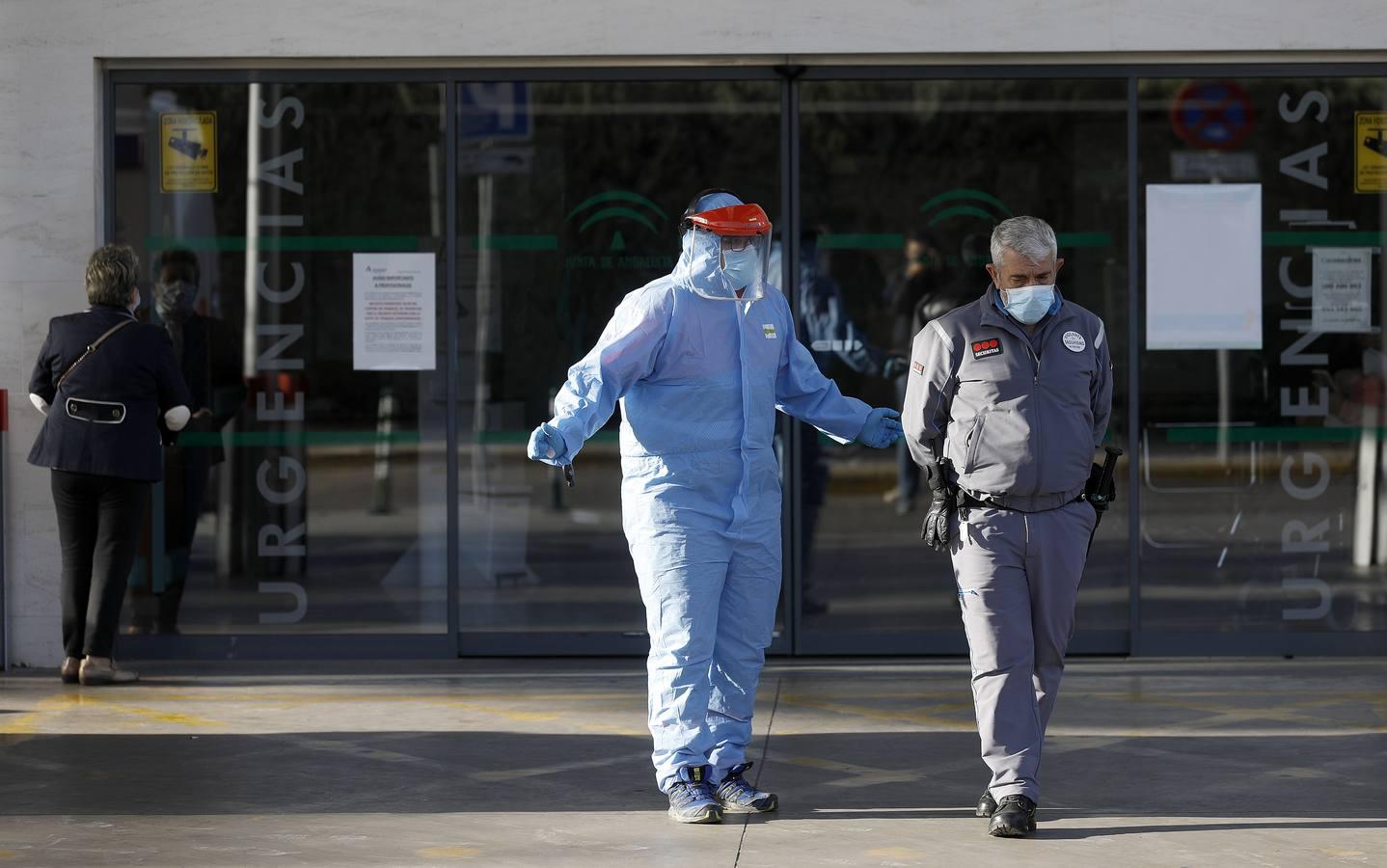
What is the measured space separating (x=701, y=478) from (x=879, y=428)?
0.68 m

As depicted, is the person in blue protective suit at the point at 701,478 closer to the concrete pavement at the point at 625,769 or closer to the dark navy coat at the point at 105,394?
the concrete pavement at the point at 625,769

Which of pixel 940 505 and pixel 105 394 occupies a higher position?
pixel 105 394

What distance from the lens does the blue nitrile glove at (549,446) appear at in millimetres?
5582

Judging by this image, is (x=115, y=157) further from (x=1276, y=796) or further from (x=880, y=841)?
(x=1276, y=796)

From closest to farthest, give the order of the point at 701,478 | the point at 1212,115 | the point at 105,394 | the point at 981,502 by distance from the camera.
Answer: the point at 981,502 → the point at 701,478 → the point at 105,394 → the point at 1212,115

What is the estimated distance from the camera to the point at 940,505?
5805 mm

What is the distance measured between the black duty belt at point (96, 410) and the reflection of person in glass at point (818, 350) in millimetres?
3067

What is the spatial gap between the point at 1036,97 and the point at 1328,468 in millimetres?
2270

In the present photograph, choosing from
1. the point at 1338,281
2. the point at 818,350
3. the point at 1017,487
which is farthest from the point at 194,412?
the point at 1338,281

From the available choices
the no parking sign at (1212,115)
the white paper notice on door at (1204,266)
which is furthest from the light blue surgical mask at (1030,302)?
the no parking sign at (1212,115)

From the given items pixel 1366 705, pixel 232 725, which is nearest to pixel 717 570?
pixel 232 725

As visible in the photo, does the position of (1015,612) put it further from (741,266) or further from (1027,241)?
(741,266)

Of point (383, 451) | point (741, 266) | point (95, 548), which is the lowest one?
point (95, 548)

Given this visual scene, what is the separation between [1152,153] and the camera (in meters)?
8.79
